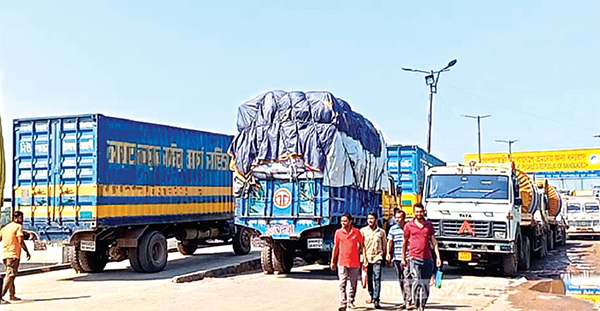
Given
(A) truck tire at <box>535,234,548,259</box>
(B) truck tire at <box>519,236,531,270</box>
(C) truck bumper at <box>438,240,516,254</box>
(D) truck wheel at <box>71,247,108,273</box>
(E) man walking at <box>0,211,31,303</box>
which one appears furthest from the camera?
(A) truck tire at <box>535,234,548,259</box>

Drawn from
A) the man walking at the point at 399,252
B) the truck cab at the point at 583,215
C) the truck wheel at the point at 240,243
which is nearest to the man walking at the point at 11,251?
the man walking at the point at 399,252

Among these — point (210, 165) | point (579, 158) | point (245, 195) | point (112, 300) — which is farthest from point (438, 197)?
point (579, 158)

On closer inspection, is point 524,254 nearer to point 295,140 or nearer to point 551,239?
point 295,140

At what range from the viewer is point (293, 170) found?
15.0 meters

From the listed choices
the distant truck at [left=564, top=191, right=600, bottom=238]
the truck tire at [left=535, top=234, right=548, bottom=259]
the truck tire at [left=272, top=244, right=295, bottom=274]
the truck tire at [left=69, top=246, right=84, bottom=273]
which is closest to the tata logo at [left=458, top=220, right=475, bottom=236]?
the truck tire at [left=272, top=244, right=295, bottom=274]

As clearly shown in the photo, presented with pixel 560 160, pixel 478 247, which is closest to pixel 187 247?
pixel 478 247

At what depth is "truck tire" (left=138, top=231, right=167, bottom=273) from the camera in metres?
16.5

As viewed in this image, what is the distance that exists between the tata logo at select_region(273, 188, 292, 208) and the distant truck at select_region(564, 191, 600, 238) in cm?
2185

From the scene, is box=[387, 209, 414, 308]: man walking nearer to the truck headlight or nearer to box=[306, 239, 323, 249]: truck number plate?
box=[306, 239, 323, 249]: truck number plate

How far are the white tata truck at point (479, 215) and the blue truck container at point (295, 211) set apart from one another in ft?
7.66

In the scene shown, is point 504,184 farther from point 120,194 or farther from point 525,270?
point 120,194

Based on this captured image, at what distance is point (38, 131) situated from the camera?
15.6 meters

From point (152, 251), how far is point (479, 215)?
24.6 feet

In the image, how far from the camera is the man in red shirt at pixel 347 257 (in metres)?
10.7
